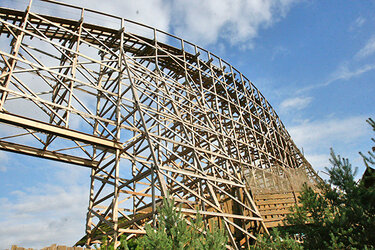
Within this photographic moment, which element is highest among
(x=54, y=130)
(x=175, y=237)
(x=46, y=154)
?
(x=54, y=130)

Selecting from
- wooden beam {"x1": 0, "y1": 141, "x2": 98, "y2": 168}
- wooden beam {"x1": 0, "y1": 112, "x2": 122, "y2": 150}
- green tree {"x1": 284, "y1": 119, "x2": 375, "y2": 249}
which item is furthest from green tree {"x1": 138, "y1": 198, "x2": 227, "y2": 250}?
wooden beam {"x1": 0, "y1": 141, "x2": 98, "y2": 168}

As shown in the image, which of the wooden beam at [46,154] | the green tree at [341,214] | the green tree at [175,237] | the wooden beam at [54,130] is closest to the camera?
the green tree at [175,237]

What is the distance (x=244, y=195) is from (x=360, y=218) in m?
7.21

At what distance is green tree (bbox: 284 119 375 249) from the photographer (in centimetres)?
464

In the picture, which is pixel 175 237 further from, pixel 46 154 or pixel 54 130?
pixel 46 154

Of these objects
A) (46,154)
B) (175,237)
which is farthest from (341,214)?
(46,154)

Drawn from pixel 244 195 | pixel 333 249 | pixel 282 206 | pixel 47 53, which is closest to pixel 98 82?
pixel 47 53

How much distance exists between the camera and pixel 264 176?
12.9 meters

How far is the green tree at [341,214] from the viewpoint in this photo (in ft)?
15.2

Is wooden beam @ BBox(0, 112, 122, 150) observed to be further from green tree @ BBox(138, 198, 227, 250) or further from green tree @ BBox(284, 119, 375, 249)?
green tree @ BBox(284, 119, 375, 249)

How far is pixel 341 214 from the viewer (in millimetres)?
4895

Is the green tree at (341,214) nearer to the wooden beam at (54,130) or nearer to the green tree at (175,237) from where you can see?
the green tree at (175,237)

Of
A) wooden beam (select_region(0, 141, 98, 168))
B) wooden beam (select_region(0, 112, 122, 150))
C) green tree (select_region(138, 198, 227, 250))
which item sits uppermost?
wooden beam (select_region(0, 112, 122, 150))

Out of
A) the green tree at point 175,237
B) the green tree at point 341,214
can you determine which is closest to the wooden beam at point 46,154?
the green tree at point 175,237
